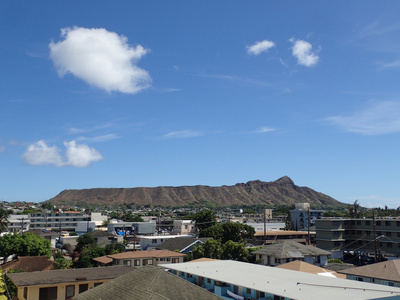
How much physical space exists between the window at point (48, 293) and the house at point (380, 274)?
3040cm

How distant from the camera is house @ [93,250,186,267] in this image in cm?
5872

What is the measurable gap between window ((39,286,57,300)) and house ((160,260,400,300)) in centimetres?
1214

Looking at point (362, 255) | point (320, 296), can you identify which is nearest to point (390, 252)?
point (362, 255)

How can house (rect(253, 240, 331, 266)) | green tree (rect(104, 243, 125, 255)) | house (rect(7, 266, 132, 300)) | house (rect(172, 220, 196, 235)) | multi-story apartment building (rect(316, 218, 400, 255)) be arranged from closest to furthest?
house (rect(7, 266, 132, 300))
house (rect(253, 240, 331, 266))
green tree (rect(104, 243, 125, 255))
multi-story apartment building (rect(316, 218, 400, 255))
house (rect(172, 220, 196, 235))

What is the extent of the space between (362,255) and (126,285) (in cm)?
7535

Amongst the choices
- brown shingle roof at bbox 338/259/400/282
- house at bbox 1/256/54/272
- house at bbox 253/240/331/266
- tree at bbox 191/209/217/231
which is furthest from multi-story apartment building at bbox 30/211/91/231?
brown shingle roof at bbox 338/259/400/282

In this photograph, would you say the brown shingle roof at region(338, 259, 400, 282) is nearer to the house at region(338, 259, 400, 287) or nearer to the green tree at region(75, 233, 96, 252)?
the house at region(338, 259, 400, 287)

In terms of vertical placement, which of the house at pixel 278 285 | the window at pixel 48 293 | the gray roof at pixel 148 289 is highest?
the gray roof at pixel 148 289

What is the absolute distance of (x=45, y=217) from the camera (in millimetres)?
156250

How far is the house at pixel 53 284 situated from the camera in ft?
112

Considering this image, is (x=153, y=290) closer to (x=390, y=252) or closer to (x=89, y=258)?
(x=89, y=258)

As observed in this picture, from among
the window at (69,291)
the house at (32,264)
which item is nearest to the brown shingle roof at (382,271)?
the window at (69,291)

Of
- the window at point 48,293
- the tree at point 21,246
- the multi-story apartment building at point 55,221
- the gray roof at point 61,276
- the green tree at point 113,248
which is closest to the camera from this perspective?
the window at point 48,293

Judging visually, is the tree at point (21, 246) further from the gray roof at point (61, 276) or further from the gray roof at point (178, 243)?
the gray roof at point (178, 243)
